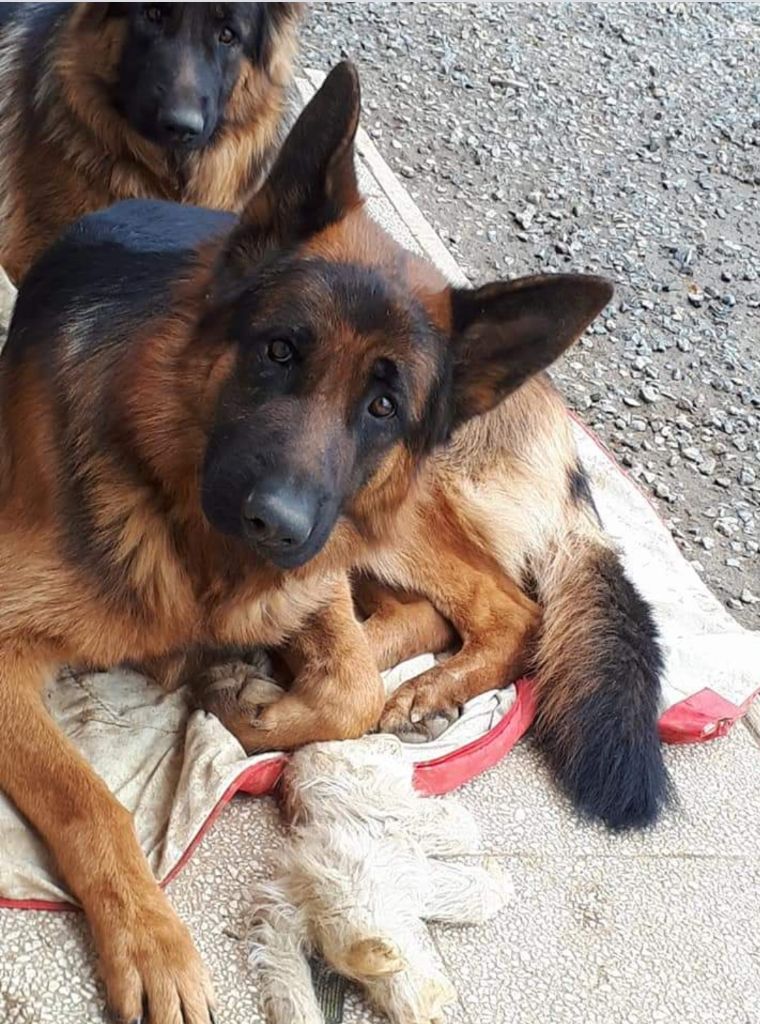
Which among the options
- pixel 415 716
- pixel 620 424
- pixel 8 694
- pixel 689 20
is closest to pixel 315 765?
pixel 415 716

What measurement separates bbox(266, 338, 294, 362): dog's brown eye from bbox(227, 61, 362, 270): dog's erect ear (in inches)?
8.7

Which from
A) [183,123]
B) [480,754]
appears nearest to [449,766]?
[480,754]

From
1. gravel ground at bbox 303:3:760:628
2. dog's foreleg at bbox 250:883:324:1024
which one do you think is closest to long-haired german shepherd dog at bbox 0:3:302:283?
gravel ground at bbox 303:3:760:628

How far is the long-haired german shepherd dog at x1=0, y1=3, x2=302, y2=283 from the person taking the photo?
13.1ft

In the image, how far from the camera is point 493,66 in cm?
771

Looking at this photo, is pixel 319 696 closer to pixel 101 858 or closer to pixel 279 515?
pixel 101 858

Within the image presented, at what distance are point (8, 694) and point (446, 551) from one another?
56.4 inches

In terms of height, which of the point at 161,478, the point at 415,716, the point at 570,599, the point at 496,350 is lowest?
the point at 415,716

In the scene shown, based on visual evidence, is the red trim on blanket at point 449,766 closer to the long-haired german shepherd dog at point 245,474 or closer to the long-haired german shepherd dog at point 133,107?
the long-haired german shepherd dog at point 245,474

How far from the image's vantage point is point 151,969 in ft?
7.43

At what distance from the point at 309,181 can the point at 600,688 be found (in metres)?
1.58

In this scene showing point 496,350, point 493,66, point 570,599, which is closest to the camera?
point 496,350

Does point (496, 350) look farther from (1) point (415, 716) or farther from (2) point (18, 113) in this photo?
(2) point (18, 113)

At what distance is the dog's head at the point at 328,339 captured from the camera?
7.48ft
